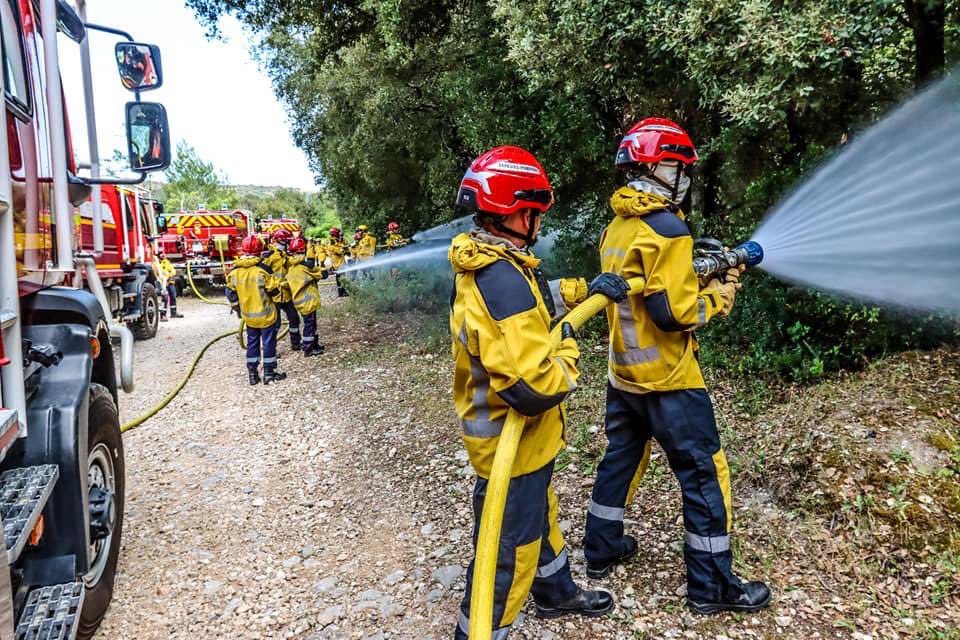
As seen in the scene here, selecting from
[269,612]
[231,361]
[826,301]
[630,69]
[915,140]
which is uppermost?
[630,69]

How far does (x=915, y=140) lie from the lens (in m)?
4.22

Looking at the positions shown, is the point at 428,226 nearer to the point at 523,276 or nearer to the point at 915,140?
the point at 915,140

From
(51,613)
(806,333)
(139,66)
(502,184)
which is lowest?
(51,613)

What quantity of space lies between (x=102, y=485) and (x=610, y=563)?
2.83 m

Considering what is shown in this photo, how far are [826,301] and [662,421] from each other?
2710 mm

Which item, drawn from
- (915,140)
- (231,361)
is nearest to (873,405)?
(915,140)

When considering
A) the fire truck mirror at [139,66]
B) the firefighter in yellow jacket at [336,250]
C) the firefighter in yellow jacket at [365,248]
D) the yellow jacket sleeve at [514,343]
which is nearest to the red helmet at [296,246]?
the firefighter in yellow jacket at [365,248]

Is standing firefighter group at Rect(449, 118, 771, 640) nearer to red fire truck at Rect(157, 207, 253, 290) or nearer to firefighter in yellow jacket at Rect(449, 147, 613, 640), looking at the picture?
firefighter in yellow jacket at Rect(449, 147, 613, 640)

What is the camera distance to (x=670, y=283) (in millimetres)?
2875

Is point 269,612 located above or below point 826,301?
below

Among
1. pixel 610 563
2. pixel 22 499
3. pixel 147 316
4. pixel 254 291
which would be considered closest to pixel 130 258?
pixel 147 316

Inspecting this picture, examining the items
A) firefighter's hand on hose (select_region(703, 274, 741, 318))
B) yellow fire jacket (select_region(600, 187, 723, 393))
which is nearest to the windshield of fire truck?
yellow fire jacket (select_region(600, 187, 723, 393))

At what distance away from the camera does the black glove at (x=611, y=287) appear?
277 cm

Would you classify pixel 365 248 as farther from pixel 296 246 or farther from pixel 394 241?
pixel 296 246
